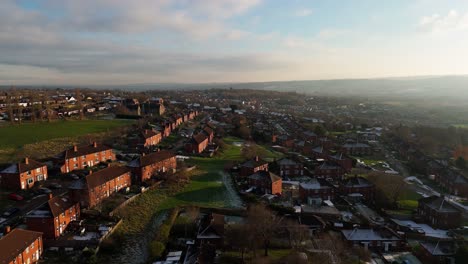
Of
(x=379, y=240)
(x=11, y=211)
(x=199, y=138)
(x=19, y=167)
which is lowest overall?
(x=379, y=240)

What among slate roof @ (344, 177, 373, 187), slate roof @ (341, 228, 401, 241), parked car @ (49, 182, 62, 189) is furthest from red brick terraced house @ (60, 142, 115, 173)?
slate roof @ (341, 228, 401, 241)

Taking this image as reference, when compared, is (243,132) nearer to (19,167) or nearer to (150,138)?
(150,138)

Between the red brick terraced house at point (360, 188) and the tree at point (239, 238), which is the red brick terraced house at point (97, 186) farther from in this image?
the red brick terraced house at point (360, 188)

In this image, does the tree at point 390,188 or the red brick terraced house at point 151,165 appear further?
the red brick terraced house at point 151,165

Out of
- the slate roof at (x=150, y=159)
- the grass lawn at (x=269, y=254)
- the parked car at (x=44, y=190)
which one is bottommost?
the grass lawn at (x=269, y=254)

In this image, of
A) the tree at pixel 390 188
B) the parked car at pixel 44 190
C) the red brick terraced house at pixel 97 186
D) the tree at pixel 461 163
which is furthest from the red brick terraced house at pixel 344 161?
the parked car at pixel 44 190

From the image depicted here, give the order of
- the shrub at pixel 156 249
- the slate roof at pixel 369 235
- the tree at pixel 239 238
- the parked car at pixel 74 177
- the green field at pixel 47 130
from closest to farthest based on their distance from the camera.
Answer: the shrub at pixel 156 249 → the tree at pixel 239 238 → the slate roof at pixel 369 235 → the parked car at pixel 74 177 → the green field at pixel 47 130

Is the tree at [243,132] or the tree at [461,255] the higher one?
the tree at [243,132]

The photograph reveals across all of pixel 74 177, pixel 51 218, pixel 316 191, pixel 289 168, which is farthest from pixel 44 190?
pixel 289 168
